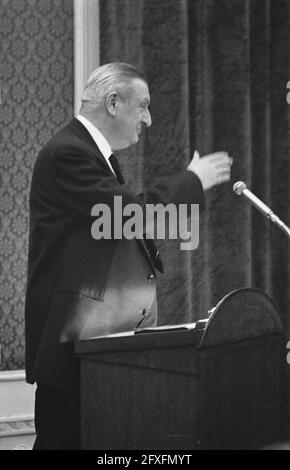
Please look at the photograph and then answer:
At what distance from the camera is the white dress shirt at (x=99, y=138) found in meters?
2.10

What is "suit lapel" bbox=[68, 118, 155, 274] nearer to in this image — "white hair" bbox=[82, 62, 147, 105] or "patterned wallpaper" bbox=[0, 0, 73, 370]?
"white hair" bbox=[82, 62, 147, 105]

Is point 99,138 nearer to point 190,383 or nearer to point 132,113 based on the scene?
point 132,113

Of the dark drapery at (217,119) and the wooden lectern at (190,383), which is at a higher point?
the dark drapery at (217,119)

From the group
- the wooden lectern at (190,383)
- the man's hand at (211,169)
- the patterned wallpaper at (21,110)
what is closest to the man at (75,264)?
the man's hand at (211,169)

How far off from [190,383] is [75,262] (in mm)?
554

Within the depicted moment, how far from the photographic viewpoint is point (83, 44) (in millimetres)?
3045

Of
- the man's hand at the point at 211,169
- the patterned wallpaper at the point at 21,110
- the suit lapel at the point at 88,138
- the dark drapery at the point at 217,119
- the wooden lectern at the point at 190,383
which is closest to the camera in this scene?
the wooden lectern at the point at 190,383

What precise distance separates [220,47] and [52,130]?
0.84 m

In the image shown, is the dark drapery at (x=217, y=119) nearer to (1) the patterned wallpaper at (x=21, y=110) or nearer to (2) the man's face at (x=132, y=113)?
(1) the patterned wallpaper at (x=21, y=110)

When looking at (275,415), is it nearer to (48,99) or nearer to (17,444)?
(17,444)

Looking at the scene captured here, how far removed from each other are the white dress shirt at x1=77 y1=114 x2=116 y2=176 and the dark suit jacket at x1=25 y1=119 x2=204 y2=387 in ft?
0.11

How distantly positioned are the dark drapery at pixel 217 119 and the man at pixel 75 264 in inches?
40.5
